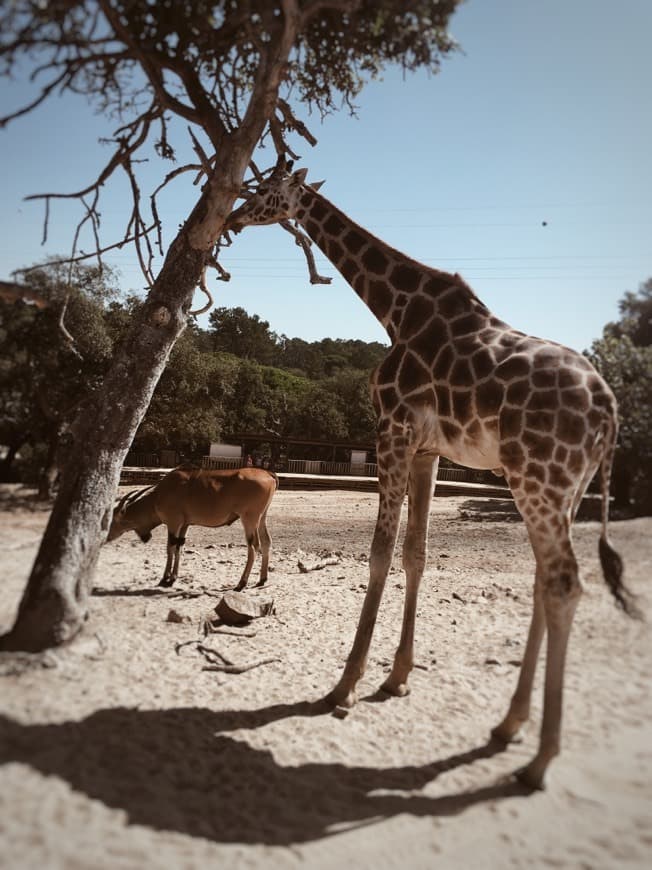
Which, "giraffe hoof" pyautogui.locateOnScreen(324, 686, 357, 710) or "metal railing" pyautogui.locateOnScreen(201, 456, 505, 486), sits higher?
"metal railing" pyautogui.locateOnScreen(201, 456, 505, 486)

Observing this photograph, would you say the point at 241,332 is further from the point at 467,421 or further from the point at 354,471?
the point at 467,421

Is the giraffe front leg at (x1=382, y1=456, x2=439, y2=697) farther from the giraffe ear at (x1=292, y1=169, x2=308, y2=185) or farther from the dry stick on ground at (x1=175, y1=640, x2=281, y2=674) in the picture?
the giraffe ear at (x1=292, y1=169, x2=308, y2=185)

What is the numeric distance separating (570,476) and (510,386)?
0.90 metres

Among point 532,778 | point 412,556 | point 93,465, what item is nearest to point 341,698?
point 412,556

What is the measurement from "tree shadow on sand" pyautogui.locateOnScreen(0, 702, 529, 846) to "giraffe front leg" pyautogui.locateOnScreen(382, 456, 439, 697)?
3.50 ft

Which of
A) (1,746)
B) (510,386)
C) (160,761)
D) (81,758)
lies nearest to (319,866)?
(160,761)

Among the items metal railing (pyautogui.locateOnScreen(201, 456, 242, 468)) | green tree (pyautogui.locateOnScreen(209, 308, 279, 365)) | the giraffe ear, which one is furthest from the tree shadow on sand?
green tree (pyautogui.locateOnScreen(209, 308, 279, 365))

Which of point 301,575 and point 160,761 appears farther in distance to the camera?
point 301,575

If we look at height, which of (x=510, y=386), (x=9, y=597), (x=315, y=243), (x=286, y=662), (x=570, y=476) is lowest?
(x=286, y=662)

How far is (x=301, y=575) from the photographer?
379 inches

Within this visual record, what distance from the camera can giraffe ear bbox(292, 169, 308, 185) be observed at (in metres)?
6.49

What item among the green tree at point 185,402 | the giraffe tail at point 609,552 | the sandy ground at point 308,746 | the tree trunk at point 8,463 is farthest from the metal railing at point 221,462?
the giraffe tail at point 609,552

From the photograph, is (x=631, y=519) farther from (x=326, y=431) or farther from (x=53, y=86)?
(x=326, y=431)

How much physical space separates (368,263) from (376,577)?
332 cm
